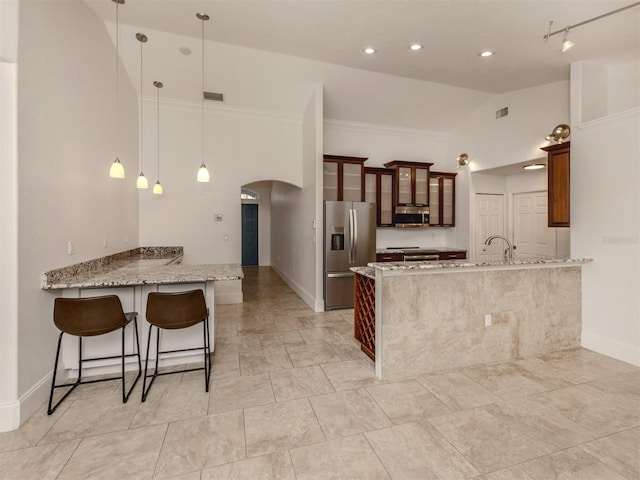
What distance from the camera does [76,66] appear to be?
298 cm

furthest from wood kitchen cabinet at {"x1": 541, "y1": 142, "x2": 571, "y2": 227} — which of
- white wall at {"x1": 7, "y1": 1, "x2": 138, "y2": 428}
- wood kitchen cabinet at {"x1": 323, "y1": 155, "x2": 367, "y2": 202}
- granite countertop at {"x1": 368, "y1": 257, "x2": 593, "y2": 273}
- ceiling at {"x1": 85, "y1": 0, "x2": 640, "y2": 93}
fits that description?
white wall at {"x1": 7, "y1": 1, "x2": 138, "y2": 428}

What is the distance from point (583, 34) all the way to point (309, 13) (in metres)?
2.91

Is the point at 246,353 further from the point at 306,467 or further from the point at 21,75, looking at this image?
the point at 21,75

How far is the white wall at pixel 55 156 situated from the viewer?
220 centimetres

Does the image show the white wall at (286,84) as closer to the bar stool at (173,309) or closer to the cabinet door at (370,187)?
the cabinet door at (370,187)

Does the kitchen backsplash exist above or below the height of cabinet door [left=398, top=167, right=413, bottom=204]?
below

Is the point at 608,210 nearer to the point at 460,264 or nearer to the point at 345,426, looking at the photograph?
the point at 460,264

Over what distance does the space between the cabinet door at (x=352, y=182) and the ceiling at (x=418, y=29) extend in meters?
1.68

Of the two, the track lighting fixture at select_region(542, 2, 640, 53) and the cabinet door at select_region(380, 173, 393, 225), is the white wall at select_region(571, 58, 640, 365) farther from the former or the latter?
the cabinet door at select_region(380, 173, 393, 225)

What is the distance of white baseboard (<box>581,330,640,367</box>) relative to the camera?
10.0 ft

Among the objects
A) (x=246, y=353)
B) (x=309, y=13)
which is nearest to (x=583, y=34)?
(x=309, y=13)

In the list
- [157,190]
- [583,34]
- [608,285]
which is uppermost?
[583,34]

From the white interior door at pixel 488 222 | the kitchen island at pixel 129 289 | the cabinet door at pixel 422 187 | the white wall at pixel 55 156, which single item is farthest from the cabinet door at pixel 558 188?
the white wall at pixel 55 156

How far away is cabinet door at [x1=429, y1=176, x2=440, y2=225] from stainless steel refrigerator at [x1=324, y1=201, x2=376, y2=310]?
1693mm
